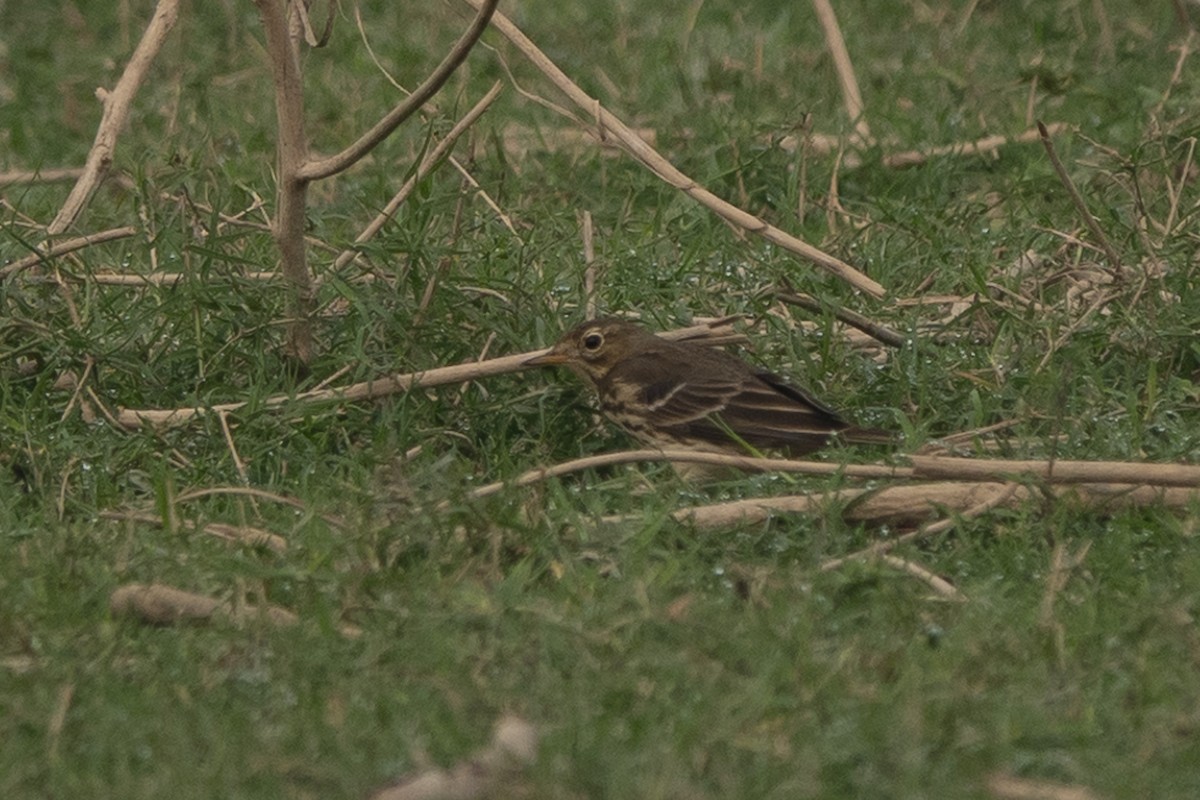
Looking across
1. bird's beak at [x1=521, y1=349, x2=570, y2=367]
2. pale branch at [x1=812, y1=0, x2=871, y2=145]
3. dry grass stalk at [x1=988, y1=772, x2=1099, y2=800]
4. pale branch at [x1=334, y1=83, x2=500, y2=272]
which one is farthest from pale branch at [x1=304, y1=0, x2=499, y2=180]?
pale branch at [x1=812, y1=0, x2=871, y2=145]

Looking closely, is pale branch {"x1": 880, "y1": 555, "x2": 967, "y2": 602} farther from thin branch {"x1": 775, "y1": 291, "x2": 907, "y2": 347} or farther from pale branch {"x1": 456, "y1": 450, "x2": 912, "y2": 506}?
thin branch {"x1": 775, "y1": 291, "x2": 907, "y2": 347}

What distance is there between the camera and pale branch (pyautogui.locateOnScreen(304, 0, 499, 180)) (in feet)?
17.8

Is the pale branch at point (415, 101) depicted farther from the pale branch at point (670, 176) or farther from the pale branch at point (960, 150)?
the pale branch at point (960, 150)

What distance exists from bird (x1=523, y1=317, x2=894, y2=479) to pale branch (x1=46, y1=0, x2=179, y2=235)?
1.43 m

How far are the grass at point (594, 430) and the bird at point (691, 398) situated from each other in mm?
163

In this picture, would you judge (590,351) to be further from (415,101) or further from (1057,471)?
(1057,471)

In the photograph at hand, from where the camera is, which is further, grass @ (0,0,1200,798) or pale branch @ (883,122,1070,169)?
pale branch @ (883,122,1070,169)

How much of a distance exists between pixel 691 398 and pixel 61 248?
195 cm

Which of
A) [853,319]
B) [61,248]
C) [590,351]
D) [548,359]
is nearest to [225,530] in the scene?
[548,359]

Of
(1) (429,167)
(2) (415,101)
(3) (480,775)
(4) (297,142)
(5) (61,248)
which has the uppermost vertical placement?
(2) (415,101)

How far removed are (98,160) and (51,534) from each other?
1506 millimetres

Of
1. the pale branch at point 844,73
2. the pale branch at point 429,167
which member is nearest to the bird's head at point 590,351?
the pale branch at point 429,167

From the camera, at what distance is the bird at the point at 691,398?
6082mm

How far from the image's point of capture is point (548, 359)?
20.4ft
